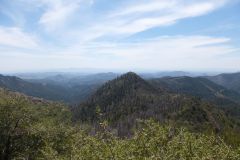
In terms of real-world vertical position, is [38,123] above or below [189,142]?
below

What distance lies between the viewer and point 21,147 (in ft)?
207

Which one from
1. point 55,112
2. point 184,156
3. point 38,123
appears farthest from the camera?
point 55,112

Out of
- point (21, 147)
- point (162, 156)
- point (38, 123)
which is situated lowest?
point (21, 147)

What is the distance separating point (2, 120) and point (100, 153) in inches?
1508

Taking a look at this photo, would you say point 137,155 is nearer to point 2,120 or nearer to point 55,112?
point 2,120

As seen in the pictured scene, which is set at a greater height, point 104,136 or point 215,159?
point 104,136

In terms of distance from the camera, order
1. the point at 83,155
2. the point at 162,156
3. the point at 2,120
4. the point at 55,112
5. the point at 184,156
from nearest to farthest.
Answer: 1. the point at 162,156
2. the point at 184,156
3. the point at 83,155
4. the point at 2,120
5. the point at 55,112

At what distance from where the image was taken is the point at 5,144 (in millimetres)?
61625

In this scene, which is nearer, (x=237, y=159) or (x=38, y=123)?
(x=237, y=159)

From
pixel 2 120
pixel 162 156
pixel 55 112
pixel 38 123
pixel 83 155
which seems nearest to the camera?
pixel 162 156

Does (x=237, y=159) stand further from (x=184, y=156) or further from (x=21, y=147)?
(x=21, y=147)

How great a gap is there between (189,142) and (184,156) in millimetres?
1865

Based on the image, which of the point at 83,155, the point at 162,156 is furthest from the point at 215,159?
the point at 83,155

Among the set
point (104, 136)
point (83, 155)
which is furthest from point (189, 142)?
point (83, 155)
